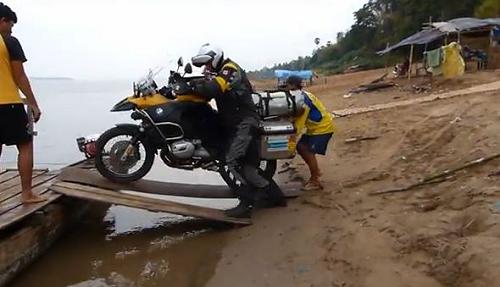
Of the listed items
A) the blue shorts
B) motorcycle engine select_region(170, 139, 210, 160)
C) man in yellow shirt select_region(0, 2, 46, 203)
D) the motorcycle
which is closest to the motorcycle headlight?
the motorcycle

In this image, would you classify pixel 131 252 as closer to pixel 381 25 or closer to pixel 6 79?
pixel 6 79

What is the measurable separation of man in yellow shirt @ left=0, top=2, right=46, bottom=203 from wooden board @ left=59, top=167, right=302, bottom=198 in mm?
929

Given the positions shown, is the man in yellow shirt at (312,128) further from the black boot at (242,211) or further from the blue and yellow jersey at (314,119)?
the black boot at (242,211)

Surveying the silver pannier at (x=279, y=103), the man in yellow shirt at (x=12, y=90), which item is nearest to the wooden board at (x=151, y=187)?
the man in yellow shirt at (x=12, y=90)

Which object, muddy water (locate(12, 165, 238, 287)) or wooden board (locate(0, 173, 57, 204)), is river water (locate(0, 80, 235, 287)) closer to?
muddy water (locate(12, 165, 238, 287))

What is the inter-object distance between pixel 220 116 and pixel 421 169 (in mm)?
2530

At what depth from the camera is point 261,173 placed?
6496 millimetres

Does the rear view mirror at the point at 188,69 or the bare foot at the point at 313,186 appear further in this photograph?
the bare foot at the point at 313,186

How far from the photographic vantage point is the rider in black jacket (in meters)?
5.60

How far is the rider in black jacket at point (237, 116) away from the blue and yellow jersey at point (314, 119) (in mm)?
784

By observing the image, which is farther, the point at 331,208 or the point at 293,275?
the point at 331,208

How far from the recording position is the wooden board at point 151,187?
19.4 ft

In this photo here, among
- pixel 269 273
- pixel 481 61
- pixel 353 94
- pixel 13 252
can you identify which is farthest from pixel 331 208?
pixel 481 61

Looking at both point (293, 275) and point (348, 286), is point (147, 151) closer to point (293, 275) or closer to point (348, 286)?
point (293, 275)
